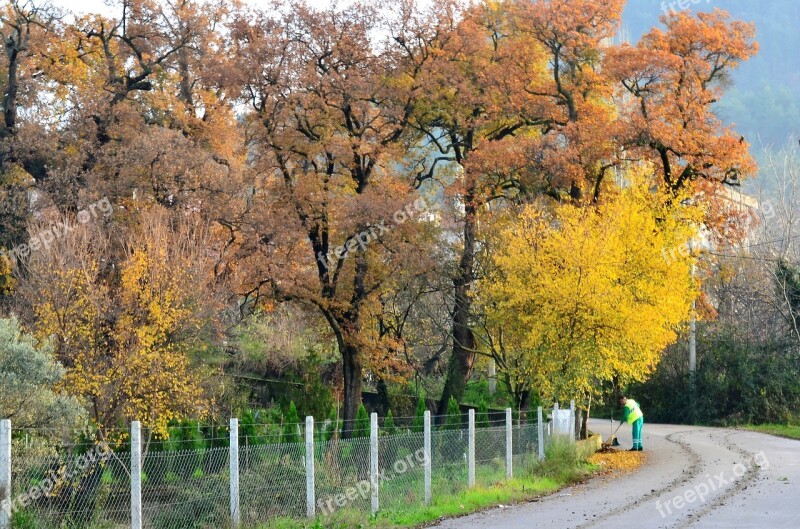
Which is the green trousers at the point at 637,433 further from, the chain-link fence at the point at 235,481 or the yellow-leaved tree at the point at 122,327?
the yellow-leaved tree at the point at 122,327

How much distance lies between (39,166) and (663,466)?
21.4 m

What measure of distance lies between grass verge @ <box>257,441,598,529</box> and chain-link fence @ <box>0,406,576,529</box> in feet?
0.68

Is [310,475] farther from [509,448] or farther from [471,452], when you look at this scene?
[509,448]

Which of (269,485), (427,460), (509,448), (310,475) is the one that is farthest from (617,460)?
(269,485)

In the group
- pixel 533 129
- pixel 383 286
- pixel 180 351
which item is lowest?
pixel 180 351

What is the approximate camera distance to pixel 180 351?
24.6 m

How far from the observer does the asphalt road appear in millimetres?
15332

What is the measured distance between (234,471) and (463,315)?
70.5ft

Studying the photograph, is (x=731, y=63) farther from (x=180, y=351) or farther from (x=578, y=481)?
(x=180, y=351)

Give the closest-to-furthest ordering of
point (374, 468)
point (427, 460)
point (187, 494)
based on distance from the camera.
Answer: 1. point (187, 494)
2. point (374, 468)
3. point (427, 460)

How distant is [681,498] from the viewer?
59.4 feet

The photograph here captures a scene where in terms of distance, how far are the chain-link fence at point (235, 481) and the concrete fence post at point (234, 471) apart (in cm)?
2

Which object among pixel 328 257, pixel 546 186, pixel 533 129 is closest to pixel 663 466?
pixel 546 186

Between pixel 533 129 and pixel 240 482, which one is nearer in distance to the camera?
pixel 240 482
